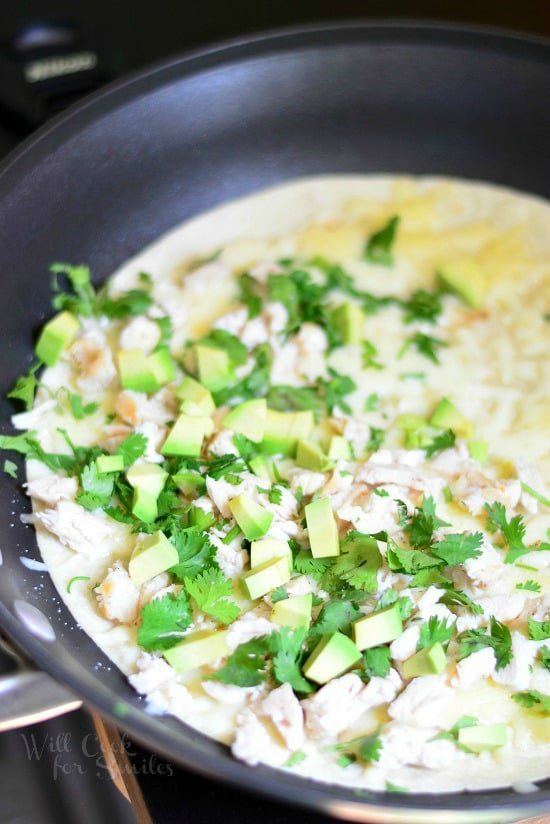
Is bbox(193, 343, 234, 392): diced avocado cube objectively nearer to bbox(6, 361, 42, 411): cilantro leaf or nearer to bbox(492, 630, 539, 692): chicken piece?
bbox(6, 361, 42, 411): cilantro leaf

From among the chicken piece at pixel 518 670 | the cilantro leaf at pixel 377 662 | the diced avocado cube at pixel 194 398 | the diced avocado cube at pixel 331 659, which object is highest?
the diced avocado cube at pixel 194 398

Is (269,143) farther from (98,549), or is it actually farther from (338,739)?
(338,739)

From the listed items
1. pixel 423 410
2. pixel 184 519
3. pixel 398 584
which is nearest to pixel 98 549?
pixel 184 519

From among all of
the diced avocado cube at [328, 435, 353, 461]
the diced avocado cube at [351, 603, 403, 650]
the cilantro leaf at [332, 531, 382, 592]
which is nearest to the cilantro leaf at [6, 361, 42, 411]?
the diced avocado cube at [328, 435, 353, 461]

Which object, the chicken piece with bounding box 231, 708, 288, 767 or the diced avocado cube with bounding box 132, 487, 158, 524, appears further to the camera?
the diced avocado cube with bounding box 132, 487, 158, 524

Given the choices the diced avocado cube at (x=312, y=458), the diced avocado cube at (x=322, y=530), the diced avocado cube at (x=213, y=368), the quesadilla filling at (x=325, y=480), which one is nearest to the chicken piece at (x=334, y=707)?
the quesadilla filling at (x=325, y=480)

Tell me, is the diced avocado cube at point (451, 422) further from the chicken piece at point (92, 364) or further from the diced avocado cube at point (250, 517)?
the chicken piece at point (92, 364)

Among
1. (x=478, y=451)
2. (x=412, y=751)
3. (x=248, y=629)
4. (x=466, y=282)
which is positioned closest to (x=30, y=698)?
(x=248, y=629)
